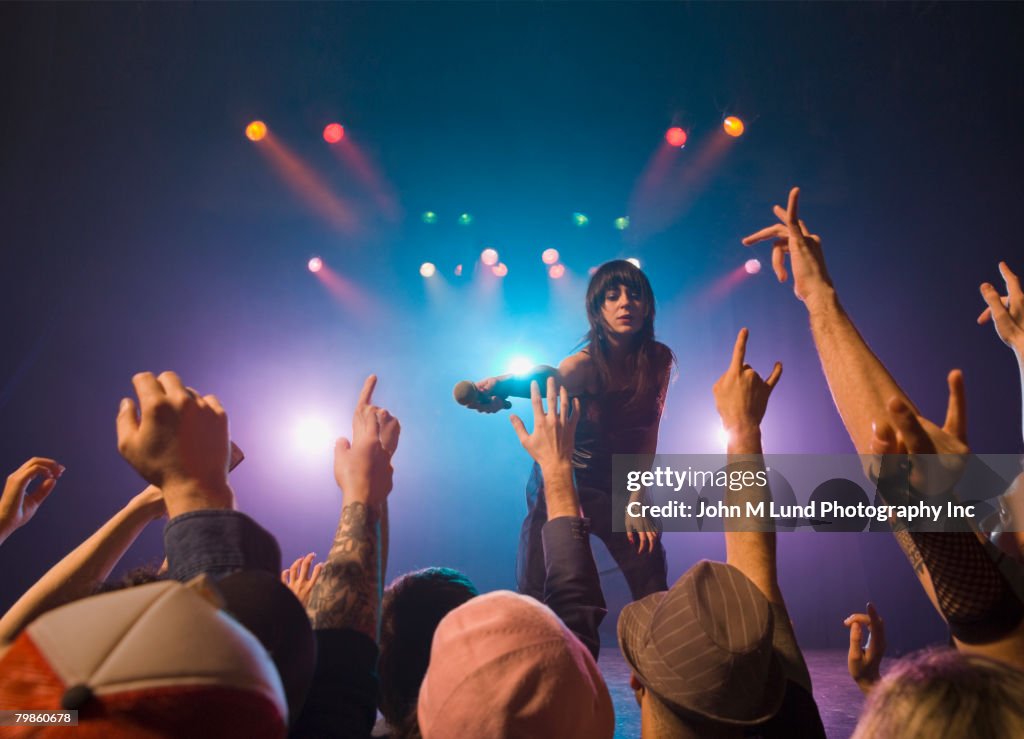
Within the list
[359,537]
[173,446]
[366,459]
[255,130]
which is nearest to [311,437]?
[255,130]

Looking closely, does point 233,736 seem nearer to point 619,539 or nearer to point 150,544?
point 619,539

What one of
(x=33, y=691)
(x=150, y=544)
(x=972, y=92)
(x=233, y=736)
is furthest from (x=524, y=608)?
(x=972, y=92)

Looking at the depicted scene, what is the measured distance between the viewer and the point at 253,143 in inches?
220

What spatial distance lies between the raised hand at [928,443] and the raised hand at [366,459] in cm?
95

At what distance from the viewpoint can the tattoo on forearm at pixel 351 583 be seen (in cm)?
99

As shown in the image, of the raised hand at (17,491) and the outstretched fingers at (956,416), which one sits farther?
the raised hand at (17,491)

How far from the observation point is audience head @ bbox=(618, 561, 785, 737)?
80cm

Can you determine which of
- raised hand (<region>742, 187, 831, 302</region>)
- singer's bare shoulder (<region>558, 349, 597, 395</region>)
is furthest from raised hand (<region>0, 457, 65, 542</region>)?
raised hand (<region>742, 187, 831, 302</region>)

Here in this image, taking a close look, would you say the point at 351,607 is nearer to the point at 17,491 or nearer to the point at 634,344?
the point at 17,491

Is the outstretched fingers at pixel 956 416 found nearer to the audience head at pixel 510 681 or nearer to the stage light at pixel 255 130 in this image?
the audience head at pixel 510 681

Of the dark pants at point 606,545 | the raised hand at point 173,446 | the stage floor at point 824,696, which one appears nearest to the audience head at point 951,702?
the raised hand at point 173,446

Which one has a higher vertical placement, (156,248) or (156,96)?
(156,96)

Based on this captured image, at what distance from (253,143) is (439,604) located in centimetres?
572

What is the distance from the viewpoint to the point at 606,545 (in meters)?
2.79
